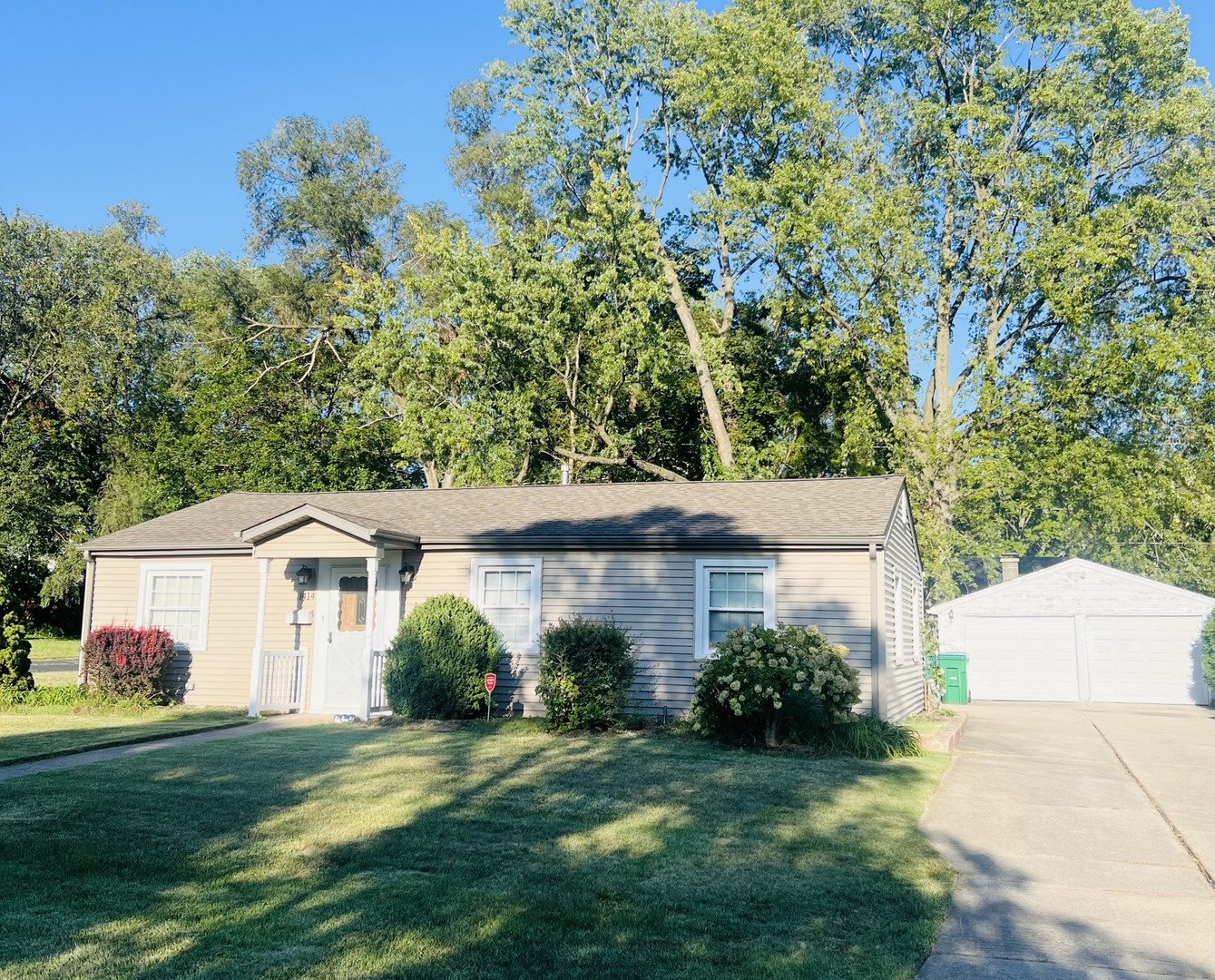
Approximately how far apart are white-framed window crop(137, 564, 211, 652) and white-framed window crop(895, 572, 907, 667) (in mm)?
11016

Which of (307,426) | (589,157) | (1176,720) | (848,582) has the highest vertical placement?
(589,157)

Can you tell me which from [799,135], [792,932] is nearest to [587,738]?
[792,932]

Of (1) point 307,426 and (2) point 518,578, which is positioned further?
(1) point 307,426

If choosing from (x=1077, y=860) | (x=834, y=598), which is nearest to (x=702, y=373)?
(x=834, y=598)

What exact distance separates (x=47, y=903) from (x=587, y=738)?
742 centimetres

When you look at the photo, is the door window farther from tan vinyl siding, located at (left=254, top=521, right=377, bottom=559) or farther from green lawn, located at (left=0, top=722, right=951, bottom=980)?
green lawn, located at (left=0, top=722, right=951, bottom=980)

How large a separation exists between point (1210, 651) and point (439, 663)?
58.7ft

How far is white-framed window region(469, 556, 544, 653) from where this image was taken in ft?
48.3

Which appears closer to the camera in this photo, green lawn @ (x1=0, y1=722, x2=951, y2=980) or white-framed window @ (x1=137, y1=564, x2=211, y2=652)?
green lawn @ (x1=0, y1=722, x2=951, y2=980)

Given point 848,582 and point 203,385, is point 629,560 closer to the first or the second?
point 848,582

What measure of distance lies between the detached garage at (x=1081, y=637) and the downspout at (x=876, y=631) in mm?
12188

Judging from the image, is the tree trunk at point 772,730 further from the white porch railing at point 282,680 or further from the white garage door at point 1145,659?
the white garage door at point 1145,659

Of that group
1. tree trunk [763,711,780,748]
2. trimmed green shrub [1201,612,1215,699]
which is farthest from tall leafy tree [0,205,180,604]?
trimmed green shrub [1201,612,1215,699]

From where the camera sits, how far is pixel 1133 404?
26.4 m
